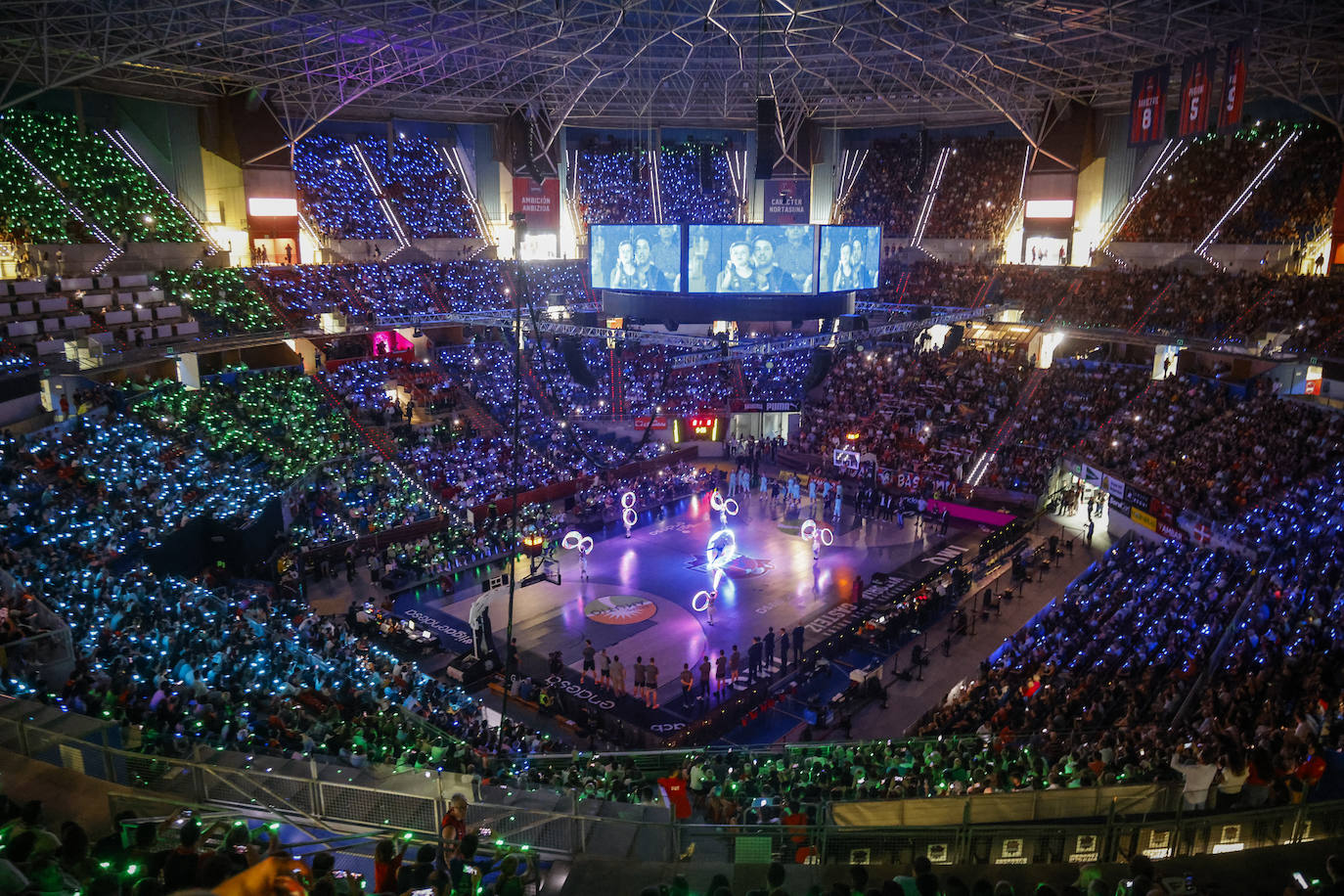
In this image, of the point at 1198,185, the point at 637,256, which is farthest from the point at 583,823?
the point at 1198,185

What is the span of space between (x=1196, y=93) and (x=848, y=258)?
382 inches

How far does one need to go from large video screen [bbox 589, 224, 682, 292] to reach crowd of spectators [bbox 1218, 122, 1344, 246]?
2064 cm

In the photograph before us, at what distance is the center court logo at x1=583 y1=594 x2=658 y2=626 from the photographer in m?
20.3

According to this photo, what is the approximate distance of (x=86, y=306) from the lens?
26.2 m

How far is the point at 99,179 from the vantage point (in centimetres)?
3134

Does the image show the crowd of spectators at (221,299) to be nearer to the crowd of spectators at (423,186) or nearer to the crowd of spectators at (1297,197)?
the crowd of spectators at (423,186)

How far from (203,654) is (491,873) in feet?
26.1

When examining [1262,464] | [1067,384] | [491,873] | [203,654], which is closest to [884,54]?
[1067,384]

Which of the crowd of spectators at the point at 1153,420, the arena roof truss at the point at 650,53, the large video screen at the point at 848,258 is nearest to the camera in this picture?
the arena roof truss at the point at 650,53

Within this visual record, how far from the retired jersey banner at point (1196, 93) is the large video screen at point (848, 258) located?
8.92 meters

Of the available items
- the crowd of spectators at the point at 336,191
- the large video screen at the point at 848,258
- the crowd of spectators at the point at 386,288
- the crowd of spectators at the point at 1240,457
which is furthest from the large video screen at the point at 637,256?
the crowd of spectators at the point at 336,191

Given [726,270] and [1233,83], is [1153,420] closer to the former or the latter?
[1233,83]

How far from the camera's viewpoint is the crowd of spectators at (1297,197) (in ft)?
98.4

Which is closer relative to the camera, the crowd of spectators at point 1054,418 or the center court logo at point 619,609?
the center court logo at point 619,609
